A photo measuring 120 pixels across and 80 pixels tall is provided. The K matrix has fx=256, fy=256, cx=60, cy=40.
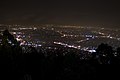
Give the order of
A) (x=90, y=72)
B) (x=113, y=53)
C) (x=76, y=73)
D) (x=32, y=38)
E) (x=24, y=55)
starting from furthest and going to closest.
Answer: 1. (x=32, y=38)
2. (x=113, y=53)
3. (x=24, y=55)
4. (x=90, y=72)
5. (x=76, y=73)

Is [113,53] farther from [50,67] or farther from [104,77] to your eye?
[50,67]

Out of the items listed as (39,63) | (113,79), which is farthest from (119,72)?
(39,63)

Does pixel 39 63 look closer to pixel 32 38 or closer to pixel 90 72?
pixel 90 72

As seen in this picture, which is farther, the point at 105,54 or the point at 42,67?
the point at 105,54

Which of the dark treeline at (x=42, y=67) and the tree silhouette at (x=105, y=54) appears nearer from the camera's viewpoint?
the dark treeline at (x=42, y=67)

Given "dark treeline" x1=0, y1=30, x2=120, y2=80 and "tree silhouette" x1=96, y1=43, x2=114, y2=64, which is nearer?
"dark treeline" x1=0, y1=30, x2=120, y2=80

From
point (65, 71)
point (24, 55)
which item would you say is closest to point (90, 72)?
point (65, 71)

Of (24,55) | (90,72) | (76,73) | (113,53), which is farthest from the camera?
(113,53)

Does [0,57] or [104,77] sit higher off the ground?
[0,57]

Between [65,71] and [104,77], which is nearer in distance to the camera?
[65,71]

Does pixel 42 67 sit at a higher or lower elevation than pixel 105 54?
higher
